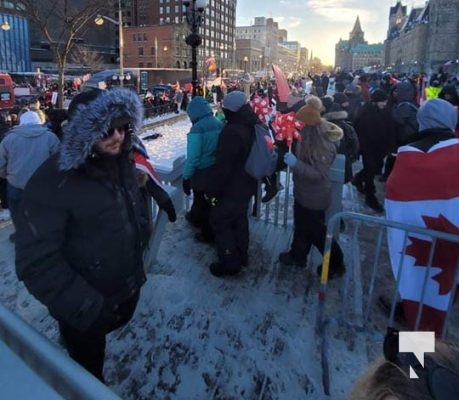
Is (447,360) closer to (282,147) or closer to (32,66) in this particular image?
(282,147)

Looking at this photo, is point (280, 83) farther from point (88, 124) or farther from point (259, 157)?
point (88, 124)

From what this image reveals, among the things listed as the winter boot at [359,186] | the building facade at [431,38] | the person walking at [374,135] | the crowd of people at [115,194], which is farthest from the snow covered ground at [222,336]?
the building facade at [431,38]

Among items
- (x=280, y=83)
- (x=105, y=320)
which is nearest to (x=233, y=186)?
(x=105, y=320)

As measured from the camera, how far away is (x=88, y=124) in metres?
1.87

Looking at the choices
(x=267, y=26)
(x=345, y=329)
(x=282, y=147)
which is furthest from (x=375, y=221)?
(x=267, y=26)

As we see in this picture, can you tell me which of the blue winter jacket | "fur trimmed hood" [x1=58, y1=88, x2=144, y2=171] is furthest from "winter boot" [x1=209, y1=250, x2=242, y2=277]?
"fur trimmed hood" [x1=58, y1=88, x2=144, y2=171]

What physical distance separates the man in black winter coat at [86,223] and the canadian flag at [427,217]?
6.09 ft

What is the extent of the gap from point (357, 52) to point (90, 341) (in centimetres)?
16552

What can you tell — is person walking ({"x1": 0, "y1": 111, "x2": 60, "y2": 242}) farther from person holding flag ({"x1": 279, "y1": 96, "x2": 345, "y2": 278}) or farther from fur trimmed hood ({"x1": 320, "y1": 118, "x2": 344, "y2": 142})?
fur trimmed hood ({"x1": 320, "y1": 118, "x2": 344, "y2": 142})

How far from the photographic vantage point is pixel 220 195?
3.82 meters

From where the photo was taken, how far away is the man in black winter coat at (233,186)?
11.7 ft

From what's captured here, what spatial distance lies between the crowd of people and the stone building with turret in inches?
5709

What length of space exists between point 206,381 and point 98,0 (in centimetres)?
1800

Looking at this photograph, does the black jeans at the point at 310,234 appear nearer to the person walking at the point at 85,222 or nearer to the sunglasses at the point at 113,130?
the person walking at the point at 85,222
